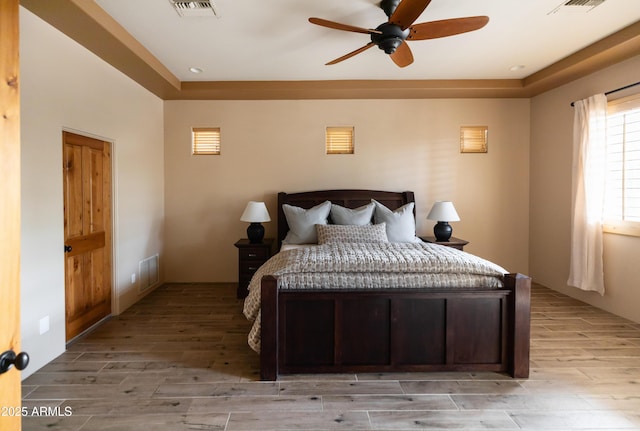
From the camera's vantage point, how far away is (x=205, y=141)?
489 cm

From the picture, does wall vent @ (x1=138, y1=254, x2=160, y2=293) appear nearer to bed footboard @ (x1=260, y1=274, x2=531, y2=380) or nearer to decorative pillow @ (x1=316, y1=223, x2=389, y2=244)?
decorative pillow @ (x1=316, y1=223, x2=389, y2=244)

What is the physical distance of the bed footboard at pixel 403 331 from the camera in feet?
7.79

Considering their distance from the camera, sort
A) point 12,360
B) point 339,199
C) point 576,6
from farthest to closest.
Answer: point 339,199 < point 576,6 < point 12,360

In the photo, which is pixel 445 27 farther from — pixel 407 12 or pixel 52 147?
pixel 52 147

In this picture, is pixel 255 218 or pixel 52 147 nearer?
pixel 52 147

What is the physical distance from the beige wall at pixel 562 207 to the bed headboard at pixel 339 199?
182cm

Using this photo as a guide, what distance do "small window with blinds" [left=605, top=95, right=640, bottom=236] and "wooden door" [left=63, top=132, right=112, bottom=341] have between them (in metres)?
5.36

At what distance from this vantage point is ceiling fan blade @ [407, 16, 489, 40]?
2.33 meters

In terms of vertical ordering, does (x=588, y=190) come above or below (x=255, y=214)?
above

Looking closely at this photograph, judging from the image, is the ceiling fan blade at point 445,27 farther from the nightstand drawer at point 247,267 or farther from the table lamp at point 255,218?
the nightstand drawer at point 247,267

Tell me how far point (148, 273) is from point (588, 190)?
539cm

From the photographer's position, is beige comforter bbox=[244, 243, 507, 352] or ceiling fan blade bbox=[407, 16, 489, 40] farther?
beige comforter bbox=[244, 243, 507, 352]

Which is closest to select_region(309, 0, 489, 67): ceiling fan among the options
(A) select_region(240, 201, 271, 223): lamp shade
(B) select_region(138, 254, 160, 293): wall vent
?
(A) select_region(240, 201, 271, 223): lamp shade

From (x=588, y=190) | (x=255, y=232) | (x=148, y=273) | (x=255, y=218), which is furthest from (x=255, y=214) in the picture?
(x=588, y=190)
